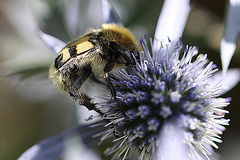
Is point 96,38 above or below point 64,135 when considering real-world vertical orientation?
above

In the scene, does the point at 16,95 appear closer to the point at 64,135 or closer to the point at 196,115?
the point at 64,135

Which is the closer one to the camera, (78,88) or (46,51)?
(78,88)

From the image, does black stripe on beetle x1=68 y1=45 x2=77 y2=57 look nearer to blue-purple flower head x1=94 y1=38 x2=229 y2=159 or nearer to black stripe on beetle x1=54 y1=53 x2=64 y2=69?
black stripe on beetle x1=54 y1=53 x2=64 y2=69

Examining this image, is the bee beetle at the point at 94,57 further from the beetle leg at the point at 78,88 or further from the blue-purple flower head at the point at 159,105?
the blue-purple flower head at the point at 159,105

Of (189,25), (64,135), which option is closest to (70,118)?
(64,135)

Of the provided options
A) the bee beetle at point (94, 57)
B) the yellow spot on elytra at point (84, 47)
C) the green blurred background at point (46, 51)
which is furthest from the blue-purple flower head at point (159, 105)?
the green blurred background at point (46, 51)

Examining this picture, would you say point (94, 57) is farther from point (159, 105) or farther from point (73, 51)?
point (159, 105)

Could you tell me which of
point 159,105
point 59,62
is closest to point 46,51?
point 59,62
